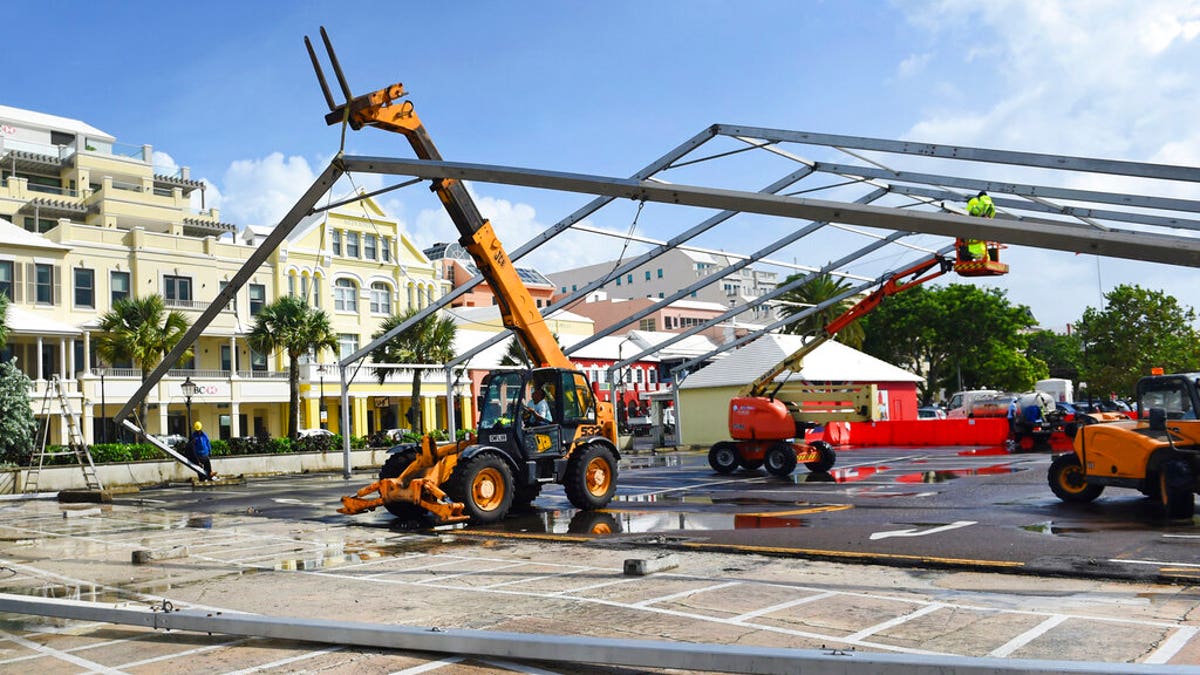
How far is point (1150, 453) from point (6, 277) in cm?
4304

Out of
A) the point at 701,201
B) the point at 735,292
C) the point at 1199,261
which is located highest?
the point at 735,292

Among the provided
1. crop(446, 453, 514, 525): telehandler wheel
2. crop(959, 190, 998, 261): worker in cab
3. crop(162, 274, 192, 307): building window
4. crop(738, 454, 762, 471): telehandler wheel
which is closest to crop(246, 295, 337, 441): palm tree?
crop(162, 274, 192, 307): building window

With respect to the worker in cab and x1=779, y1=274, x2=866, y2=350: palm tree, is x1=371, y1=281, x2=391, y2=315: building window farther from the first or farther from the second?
the worker in cab

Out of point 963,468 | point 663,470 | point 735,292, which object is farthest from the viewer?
point 735,292

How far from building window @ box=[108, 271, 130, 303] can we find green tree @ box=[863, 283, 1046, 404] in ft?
161

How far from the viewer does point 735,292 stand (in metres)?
107

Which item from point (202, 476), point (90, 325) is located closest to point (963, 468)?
point (202, 476)

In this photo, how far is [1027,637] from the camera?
658 centimetres

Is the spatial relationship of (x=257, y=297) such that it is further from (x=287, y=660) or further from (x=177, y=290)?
(x=287, y=660)

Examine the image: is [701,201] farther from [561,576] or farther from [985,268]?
[985,268]

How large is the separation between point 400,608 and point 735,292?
329 feet

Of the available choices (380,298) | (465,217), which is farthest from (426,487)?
(380,298)

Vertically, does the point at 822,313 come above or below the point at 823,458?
above

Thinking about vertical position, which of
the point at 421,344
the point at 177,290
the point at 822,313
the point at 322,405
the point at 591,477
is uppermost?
the point at 177,290
